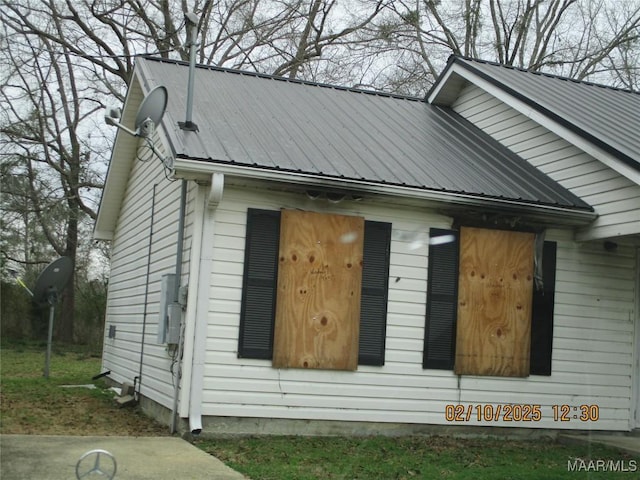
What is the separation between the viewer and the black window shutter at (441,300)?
28.4ft

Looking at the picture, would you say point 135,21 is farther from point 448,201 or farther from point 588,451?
point 588,451

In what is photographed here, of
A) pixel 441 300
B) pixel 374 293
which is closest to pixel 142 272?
pixel 374 293

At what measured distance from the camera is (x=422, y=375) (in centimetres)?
862

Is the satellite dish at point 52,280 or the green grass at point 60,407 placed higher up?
the satellite dish at point 52,280

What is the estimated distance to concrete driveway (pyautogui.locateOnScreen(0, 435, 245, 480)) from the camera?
18.7 ft

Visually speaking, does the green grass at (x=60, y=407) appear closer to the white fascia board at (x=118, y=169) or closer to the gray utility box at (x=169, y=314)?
the gray utility box at (x=169, y=314)

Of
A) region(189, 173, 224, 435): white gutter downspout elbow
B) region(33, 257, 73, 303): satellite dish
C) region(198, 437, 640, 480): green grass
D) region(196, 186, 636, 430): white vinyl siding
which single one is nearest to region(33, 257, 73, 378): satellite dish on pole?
region(33, 257, 73, 303): satellite dish

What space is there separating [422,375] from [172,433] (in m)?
2.80

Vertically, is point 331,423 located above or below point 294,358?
below

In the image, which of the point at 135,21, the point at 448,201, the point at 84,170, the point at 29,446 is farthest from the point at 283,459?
the point at 135,21

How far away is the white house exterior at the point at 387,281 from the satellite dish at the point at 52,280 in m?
3.70

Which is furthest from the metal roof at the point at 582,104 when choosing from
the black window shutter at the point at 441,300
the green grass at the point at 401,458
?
the green grass at the point at 401,458

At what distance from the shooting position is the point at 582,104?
10.8m
